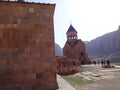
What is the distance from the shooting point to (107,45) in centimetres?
11162

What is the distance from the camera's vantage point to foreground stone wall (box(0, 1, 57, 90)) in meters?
7.68

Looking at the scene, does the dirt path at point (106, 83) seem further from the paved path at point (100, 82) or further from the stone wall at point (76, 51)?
the stone wall at point (76, 51)

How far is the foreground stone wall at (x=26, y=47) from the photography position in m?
7.68

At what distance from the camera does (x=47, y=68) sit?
809 cm

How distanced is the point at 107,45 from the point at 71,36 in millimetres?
61663

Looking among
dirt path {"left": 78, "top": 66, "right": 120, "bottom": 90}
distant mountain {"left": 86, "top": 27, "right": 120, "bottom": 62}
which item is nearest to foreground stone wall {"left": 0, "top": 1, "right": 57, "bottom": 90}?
dirt path {"left": 78, "top": 66, "right": 120, "bottom": 90}

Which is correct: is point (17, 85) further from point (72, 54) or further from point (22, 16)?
point (72, 54)

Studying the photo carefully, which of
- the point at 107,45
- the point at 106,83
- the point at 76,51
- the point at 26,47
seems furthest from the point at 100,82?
the point at 107,45

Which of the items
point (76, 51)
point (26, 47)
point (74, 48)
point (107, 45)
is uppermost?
point (107, 45)

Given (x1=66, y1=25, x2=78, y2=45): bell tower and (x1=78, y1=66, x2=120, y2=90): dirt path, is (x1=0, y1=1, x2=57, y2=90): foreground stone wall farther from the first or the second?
(x1=66, y1=25, x2=78, y2=45): bell tower

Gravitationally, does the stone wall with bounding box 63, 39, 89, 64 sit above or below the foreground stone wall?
above

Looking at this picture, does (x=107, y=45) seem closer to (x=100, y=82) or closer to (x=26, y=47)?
(x=100, y=82)

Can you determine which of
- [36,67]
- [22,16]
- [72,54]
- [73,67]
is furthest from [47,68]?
[72,54]

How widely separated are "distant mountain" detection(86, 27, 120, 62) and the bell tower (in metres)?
51.9
